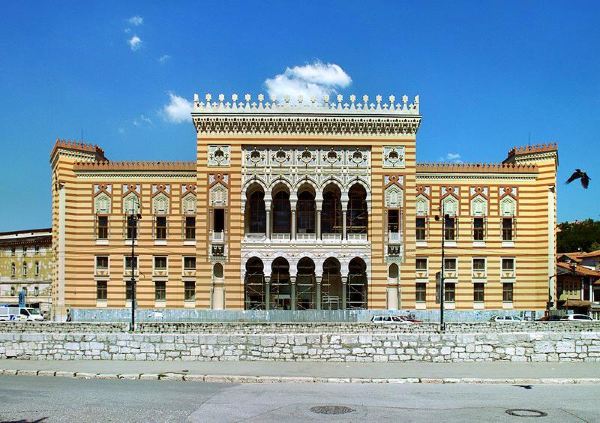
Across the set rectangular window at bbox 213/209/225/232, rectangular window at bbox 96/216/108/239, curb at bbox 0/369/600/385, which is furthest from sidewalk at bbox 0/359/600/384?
rectangular window at bbox 96/216/108/239

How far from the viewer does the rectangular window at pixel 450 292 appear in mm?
51594

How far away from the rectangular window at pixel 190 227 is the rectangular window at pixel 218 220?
2457mm

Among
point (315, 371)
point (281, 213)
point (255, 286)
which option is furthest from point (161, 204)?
point (315, 371)

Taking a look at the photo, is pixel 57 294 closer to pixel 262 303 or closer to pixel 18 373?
pixel 262 303

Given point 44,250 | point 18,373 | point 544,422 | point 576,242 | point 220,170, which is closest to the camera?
point 544,422

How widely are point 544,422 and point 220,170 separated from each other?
36.6 metres

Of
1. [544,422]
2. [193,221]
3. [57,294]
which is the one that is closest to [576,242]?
[193,221]

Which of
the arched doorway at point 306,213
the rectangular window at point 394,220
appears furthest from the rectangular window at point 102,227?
the rectangular window at point 394,220

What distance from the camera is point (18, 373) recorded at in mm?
22781

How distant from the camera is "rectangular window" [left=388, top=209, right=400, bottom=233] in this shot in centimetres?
4981

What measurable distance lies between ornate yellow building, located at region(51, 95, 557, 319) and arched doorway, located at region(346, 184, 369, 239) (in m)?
0.10

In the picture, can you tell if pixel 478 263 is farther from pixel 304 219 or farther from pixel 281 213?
pixel 281 213

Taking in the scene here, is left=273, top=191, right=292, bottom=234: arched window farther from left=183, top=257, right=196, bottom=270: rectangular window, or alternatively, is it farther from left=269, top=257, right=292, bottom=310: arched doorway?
left=183, top=257, right=196, bottom=270: rectangular window

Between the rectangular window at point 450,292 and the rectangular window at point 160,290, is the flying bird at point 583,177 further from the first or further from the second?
the rectangular window at point 160,290
